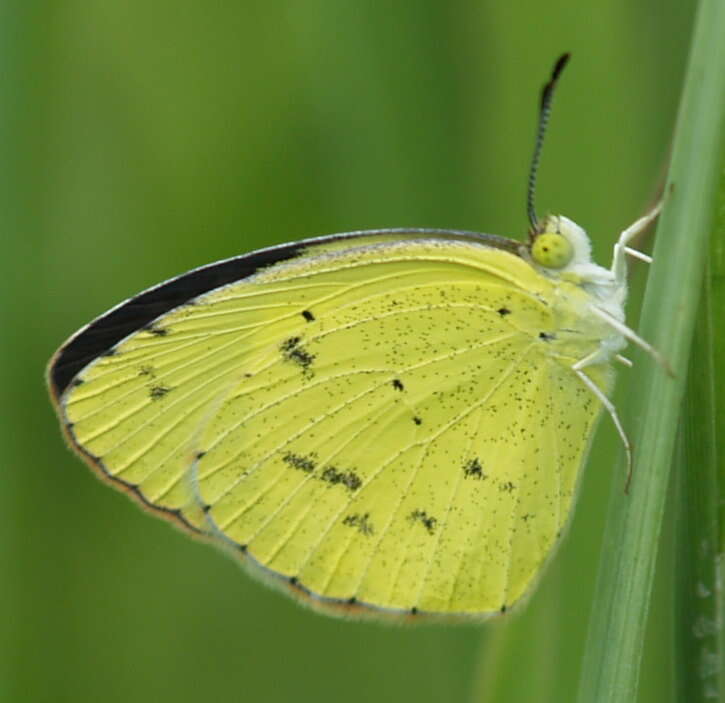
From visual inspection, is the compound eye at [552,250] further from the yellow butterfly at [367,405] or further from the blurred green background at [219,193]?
the blurred green background at [219,193]

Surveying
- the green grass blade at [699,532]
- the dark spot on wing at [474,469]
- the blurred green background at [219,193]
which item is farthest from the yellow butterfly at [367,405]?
the green grass blade at [699,532]

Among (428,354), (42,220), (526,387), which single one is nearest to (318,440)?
(428,354)

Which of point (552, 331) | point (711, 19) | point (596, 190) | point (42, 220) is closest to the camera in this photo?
point (711, 19)

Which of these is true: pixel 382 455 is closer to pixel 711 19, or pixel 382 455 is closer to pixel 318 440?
pixel 318 440

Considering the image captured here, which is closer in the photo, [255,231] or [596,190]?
[596,190]

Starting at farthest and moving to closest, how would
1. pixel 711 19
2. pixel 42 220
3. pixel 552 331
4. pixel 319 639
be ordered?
pixel 319 639 → pixel 42 220 → pixel 552 331 → pixel 711 19

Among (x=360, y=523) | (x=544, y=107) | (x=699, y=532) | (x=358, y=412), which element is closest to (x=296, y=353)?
(x=358, y=412)

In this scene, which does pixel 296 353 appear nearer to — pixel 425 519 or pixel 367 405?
pixel 367 405
